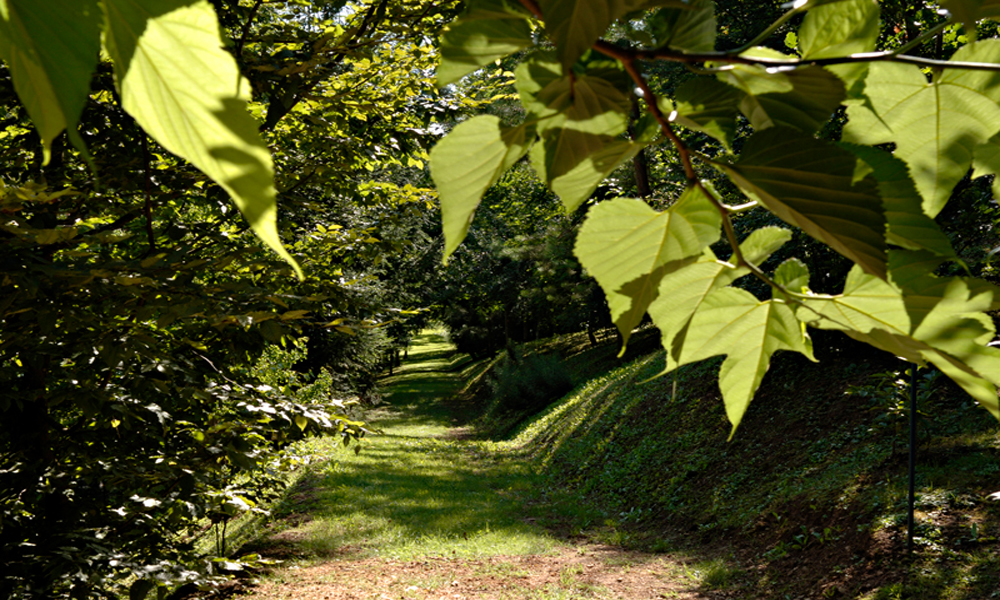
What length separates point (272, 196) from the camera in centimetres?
21

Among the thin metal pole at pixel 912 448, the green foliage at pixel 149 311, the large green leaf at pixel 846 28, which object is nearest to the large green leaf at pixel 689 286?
the large green leaf at pixel 846 28

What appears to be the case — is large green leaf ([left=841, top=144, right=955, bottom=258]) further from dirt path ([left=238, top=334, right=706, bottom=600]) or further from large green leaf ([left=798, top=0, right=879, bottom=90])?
dirt path ([left=238, top=334, right=706, bottom=600])

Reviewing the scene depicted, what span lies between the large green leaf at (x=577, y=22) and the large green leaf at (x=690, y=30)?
10cm

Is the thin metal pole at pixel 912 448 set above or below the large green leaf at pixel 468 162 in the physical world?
below

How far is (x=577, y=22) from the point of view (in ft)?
0.78

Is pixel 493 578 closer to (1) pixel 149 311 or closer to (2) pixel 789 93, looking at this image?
(1) pixel 149 311

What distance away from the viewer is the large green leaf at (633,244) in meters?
0.37

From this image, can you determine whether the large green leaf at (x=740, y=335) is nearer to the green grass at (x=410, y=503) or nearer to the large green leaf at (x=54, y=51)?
the large green leaf at (x=54, y=51)

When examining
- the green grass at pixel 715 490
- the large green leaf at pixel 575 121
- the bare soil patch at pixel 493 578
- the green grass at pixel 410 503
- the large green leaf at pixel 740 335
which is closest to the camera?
the large green leaf at pixel 575 121

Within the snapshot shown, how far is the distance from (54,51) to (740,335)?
1.33ft

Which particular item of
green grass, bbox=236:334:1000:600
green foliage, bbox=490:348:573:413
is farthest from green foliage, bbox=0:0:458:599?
green foliage, bbox=490:348:573:413

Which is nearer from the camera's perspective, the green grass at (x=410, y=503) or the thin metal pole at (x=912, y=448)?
the thin metal pole at (x=912, y=448)

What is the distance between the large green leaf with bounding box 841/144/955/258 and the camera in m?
0.34

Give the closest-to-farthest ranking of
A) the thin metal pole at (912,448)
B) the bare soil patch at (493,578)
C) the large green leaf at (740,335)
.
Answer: the large green leaf at (740,335), the thin metal pole at (912,448), the bare soil patch at (493,578)
